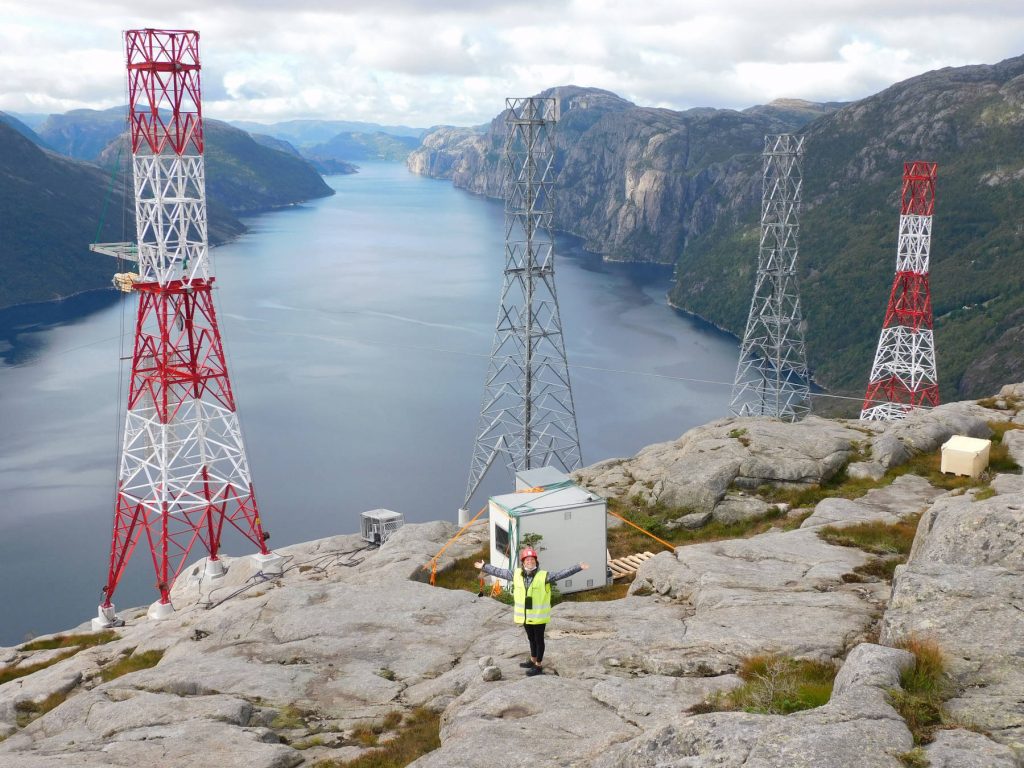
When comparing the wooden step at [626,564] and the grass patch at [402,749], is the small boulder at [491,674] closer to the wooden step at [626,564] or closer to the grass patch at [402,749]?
the grass patch at [402,749]

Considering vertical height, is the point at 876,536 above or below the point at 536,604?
below

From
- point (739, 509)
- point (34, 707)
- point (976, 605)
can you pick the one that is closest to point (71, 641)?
point (34, 707)

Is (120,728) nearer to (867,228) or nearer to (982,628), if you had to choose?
(982,628)

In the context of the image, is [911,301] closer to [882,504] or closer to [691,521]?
[882,504]

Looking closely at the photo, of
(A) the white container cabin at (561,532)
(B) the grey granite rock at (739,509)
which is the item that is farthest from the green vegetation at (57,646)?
(B) the grey granite rock at (739,509)

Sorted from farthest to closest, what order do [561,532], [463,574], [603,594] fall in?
[463,574] → [561,532] → [603,594]

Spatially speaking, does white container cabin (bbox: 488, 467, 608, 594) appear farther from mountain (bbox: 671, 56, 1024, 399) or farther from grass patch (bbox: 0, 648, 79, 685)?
mountain (bbox: 671, 56, 1024, 399)
